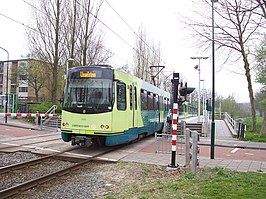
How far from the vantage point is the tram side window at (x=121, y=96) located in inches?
472

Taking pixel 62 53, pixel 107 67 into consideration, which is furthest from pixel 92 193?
pixel 62 53

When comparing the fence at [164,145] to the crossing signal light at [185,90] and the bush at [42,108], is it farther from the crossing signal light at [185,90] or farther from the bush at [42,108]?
the bush at [42,108]

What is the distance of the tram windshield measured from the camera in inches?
454

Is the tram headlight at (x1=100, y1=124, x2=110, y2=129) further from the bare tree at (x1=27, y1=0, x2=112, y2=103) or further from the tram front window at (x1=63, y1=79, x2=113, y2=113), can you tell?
the bare tree at (x1=27, y1=0, x2=112, y2=103)

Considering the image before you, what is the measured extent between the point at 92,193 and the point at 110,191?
40 centimetres

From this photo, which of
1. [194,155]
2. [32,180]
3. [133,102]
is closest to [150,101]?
[133,102]

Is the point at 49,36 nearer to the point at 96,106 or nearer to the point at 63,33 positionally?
the point at 63,33

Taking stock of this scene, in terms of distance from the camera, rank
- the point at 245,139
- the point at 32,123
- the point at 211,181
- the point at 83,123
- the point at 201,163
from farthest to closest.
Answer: the point at 32,123 < the point at 245,139 < the point at 83,123 < the point at 201,163 < the point at 211,181

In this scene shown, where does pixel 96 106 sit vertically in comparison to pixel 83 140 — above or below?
above

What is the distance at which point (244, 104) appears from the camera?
62.9m

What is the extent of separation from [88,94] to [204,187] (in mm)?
6418

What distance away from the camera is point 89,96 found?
11719 millimetres

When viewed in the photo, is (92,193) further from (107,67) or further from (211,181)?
(107,67)

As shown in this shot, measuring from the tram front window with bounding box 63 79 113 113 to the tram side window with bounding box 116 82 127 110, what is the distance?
1.48ft
